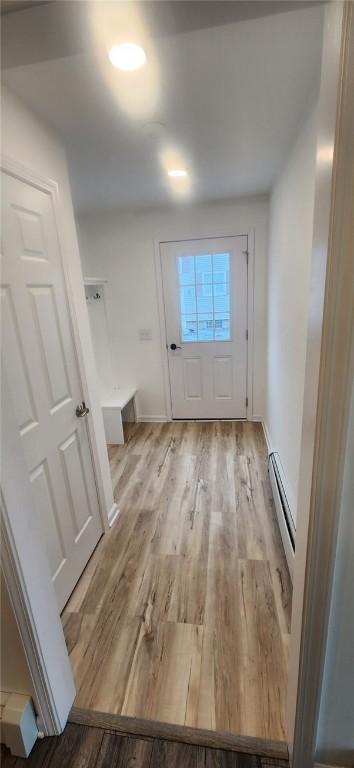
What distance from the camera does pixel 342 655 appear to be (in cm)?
88

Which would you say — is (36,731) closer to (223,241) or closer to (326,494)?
(326,494)

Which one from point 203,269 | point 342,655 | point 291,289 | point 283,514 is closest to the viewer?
point 342,655

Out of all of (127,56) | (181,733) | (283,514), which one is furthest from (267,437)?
(127,56)

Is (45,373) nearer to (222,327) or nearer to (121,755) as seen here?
(121,755)

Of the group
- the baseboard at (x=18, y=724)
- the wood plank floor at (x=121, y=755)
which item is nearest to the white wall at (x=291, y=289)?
the wood plank floor at (x=121, y=755)

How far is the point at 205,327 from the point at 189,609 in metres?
2.53

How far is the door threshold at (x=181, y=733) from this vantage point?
1069 mm

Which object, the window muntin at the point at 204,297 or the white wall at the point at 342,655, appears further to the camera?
the window muntin at the point at 204,297

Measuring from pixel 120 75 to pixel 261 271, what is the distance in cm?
218

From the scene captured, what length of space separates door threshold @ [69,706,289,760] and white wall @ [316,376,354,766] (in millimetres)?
165

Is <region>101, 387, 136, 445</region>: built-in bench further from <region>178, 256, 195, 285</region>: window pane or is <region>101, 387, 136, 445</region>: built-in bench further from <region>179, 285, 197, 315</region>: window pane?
<region>178, 256, 195, 285</region>: window pane

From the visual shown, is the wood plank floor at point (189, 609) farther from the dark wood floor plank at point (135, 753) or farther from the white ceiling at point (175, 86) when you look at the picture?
the white ceiling at point (175, 86)

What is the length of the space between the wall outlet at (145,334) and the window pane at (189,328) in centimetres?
37

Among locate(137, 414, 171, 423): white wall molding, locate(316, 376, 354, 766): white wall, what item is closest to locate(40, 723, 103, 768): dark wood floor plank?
locate(316, 376, 354, 766): white wall
